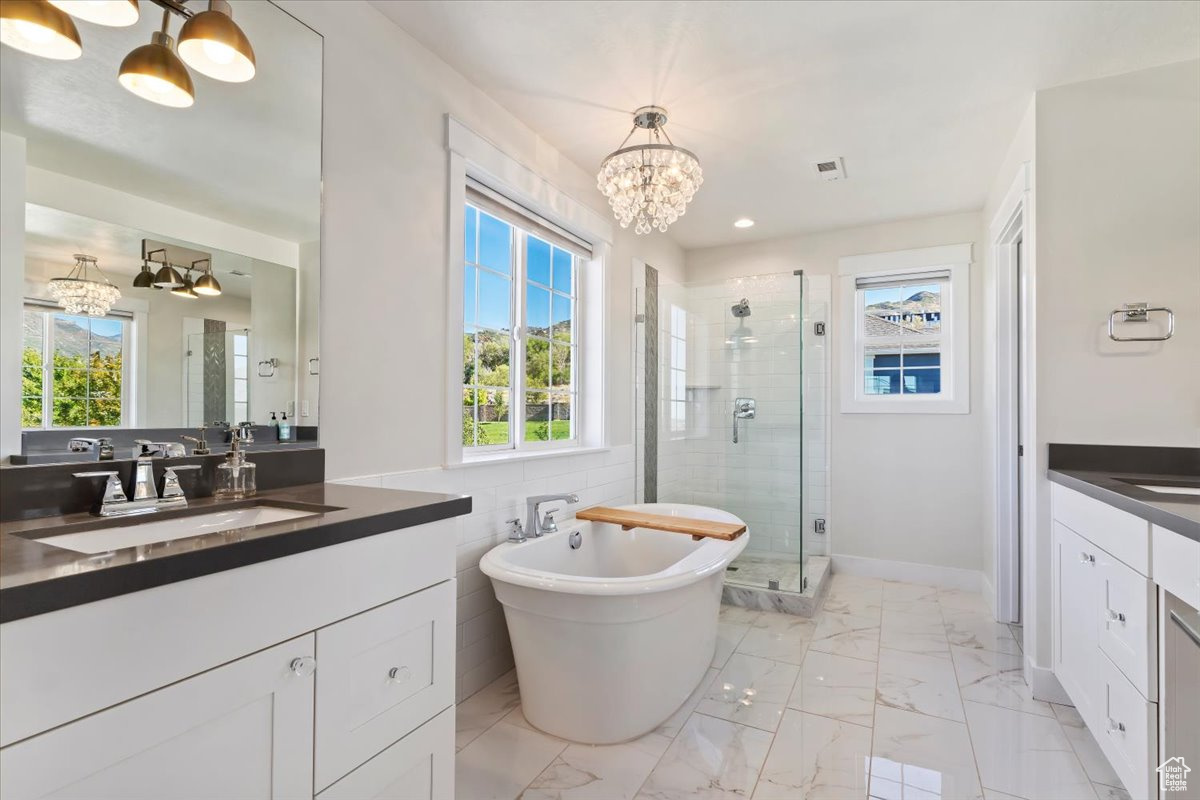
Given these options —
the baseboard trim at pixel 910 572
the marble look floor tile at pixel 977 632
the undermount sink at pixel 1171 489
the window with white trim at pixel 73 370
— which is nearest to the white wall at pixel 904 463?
the baseboard trim at pixel 910 572

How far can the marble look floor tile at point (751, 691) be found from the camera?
2219 millimetres

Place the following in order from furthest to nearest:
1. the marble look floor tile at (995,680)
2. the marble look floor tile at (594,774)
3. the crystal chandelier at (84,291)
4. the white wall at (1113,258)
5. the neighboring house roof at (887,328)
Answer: the neighboring house roof at (887,328) → the marble look floor tile at (995,680) → the white wall at (1113,258) → the marble look floor tile at (594,774) → the crystal chandelier at (84,291)

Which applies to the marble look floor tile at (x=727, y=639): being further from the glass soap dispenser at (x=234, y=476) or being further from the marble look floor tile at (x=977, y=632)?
the glass soap dispenser at (x=234, y=476)

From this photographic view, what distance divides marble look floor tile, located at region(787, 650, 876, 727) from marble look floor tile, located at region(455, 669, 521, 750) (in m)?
1.14

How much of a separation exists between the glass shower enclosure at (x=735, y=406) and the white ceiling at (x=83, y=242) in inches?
109

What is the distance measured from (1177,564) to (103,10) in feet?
8.89

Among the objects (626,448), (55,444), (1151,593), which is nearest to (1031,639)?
(1151,593)

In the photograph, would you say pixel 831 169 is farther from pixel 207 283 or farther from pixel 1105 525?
pixel 207 283

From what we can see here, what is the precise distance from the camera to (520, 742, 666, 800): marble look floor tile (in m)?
1.76

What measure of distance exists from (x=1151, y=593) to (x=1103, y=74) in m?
2.01

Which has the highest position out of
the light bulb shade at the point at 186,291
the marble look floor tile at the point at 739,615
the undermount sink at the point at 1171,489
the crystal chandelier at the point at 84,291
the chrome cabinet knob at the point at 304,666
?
the light bulb shade at the point at 186,291

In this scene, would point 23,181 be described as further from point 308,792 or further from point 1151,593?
point 1151,593

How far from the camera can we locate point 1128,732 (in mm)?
1623

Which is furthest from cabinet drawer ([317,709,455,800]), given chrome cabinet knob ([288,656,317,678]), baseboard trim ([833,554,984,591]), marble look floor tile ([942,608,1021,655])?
baseboard trim ([833,554,984,591])
